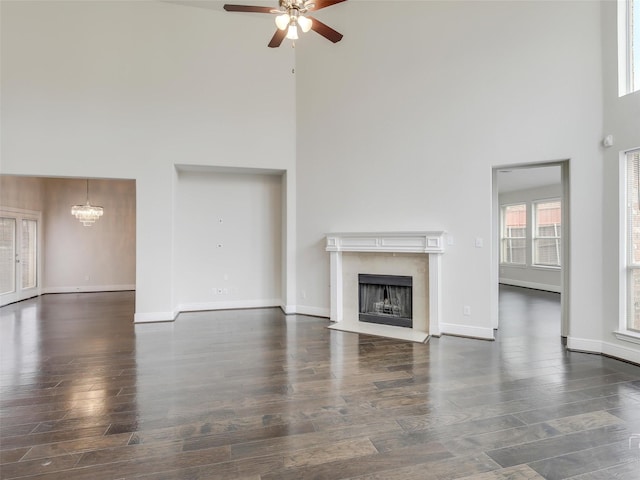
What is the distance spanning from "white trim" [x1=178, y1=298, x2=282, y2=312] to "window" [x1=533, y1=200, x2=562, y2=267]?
7.73 metres

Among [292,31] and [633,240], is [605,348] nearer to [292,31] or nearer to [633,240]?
[633,240]

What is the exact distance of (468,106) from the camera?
4414 mm

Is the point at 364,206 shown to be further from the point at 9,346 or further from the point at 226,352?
the point at 9,346

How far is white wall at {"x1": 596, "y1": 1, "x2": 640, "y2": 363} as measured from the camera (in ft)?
11.6

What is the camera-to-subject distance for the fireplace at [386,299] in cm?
484

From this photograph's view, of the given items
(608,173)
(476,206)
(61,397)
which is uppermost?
(608,173)

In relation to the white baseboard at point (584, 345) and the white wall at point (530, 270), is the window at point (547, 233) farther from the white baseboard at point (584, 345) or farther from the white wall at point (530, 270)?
the white baseboard at point (584, 345)

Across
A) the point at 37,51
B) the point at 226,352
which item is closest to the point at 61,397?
the point at 226,352

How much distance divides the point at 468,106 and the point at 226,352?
456 centimetres

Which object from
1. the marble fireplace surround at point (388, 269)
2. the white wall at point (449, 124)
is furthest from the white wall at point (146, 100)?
the marble fireplace surround at point (388, 269)

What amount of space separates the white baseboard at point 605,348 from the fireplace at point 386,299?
1.96m

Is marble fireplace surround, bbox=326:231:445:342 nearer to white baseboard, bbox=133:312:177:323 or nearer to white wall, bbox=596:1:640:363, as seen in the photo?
white wall, bbox=596:1:640:363

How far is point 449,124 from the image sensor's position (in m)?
4.53

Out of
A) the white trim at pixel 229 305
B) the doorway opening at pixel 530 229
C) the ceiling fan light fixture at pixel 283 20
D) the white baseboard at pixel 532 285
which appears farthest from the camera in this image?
the white baseboard at pixel 532 285
